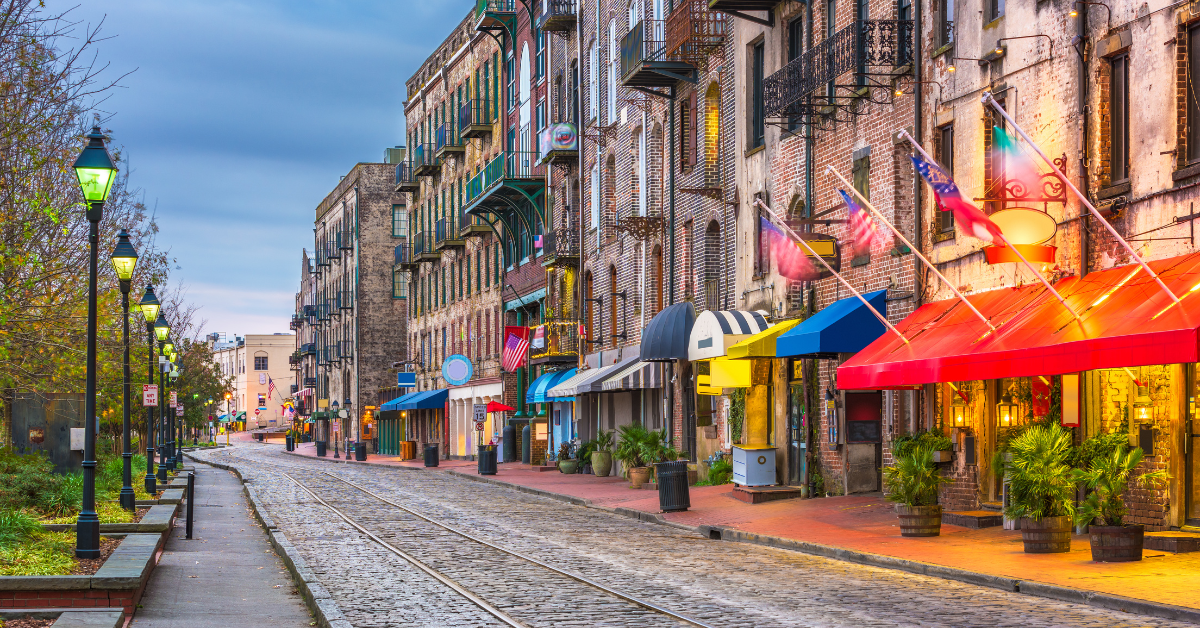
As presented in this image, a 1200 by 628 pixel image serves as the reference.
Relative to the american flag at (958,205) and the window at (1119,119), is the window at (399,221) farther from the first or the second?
the window at (1119,119)

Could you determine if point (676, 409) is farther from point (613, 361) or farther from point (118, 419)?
point (118, 419)

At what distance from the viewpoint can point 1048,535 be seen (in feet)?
53.0

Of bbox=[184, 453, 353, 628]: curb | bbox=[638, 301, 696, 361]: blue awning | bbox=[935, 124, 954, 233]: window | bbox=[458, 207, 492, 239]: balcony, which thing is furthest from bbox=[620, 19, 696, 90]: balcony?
bbox=[458, 207, 492, 239]: balcony

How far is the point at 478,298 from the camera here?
6222cm

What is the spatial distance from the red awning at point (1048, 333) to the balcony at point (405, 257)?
2113 inches

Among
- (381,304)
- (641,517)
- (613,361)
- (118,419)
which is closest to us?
(641,517)

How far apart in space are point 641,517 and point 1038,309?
390 inches

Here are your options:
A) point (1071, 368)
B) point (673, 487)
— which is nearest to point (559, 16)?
point (673, 487)

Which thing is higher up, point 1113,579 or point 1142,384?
point 1142,384

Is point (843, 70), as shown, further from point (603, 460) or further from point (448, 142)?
point (448, 142)

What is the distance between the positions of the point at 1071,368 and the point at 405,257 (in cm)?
6450

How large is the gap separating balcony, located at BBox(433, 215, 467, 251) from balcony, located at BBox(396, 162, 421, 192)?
19.9ft

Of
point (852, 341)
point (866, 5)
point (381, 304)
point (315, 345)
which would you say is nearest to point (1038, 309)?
point (852, 341)

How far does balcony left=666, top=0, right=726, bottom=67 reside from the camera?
33562 mm
